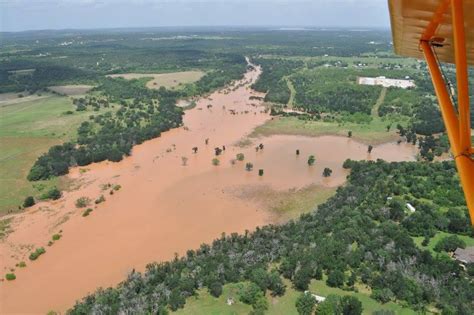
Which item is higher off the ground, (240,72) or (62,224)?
(240,72)

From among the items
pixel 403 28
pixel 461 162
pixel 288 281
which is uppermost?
pixel 403 28

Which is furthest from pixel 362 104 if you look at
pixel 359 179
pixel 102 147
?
pixel 102 147

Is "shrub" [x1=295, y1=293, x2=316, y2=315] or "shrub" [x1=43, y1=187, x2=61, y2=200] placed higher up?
"shrub" [x1=295, y1=293, x2=316, y2=315]

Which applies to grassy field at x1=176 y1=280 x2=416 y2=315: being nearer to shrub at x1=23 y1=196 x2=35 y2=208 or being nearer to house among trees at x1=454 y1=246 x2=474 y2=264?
house among trees at x1=454 y1=246 x2=474 y2=264

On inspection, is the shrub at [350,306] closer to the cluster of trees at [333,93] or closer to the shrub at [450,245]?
the shrub at [450,245]

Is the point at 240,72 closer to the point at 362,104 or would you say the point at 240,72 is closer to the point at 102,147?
the point at 362,104

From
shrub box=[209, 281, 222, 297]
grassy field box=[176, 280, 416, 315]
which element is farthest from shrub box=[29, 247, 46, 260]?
shrub box=[209, 281, 222, 297]
